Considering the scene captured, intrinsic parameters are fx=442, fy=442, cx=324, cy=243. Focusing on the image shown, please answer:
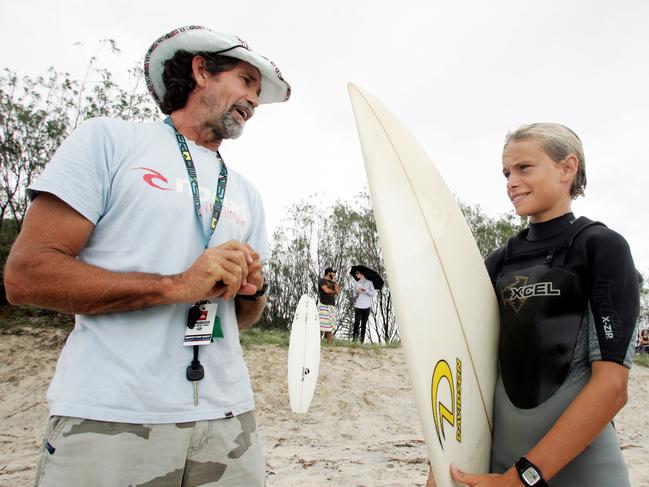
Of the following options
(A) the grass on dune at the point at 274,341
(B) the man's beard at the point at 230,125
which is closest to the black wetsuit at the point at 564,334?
(B) the man's beard at the point at 230,125

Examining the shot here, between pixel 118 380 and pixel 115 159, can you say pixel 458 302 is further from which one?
pixel 115 159

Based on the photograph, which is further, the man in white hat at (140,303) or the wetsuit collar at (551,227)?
the wetsuit collar at (551,227)

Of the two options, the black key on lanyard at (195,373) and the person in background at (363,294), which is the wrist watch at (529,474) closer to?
the black key on lanyard at (195,373)

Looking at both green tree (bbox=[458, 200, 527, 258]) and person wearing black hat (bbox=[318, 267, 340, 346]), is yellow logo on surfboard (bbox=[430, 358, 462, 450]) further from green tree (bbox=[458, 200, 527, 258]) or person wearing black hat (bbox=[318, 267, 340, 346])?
green tree (bbox=[458, 200, 527, 258])

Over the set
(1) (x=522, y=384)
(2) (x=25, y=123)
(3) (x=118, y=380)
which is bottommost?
(3) (x=118, y=380)

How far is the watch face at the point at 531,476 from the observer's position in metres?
1.04

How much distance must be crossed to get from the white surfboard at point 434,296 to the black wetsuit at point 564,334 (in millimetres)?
106

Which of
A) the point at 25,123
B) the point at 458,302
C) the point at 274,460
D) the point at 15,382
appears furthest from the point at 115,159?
the point at 25,123

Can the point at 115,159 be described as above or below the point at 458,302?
above

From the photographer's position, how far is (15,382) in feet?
23.2

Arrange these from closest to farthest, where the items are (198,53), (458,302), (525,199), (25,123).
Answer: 1. (525,199)
2. (458,302)
3. (198,53)
4. (25,123)

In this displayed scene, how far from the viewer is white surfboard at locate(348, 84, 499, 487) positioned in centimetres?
121

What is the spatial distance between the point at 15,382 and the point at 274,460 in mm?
5106

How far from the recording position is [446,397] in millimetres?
1281
